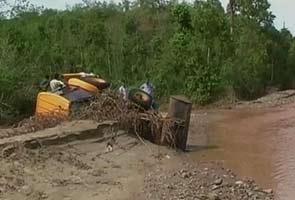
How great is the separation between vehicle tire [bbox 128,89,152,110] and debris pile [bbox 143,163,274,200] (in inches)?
135

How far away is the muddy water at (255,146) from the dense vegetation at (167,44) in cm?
717

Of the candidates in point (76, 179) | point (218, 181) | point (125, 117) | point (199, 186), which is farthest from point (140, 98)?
point (76, 179)

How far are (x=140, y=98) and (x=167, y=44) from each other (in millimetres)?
22266

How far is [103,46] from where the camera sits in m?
38.6

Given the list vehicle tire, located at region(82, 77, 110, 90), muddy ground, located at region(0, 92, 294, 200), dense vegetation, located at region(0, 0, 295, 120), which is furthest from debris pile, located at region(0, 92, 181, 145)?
dense vegetation, located at region(0, 0, 295, 120)

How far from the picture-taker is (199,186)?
12266 millimetres

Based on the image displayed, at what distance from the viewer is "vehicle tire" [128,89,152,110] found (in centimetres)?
1731

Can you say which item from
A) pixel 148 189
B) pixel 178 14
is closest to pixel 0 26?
pixel 178 14

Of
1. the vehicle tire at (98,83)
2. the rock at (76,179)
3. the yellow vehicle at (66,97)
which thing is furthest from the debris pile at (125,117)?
the rock at (76,179)

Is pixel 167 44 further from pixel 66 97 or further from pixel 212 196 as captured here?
pixel 212 196

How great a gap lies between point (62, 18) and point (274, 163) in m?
28.4

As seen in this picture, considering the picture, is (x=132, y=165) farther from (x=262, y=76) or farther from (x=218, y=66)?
(x=262, y=76)

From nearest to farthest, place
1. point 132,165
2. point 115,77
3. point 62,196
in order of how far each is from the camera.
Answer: point 62,196 → point 132,165 → point 115,77

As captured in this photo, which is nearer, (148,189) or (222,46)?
(148,189)
